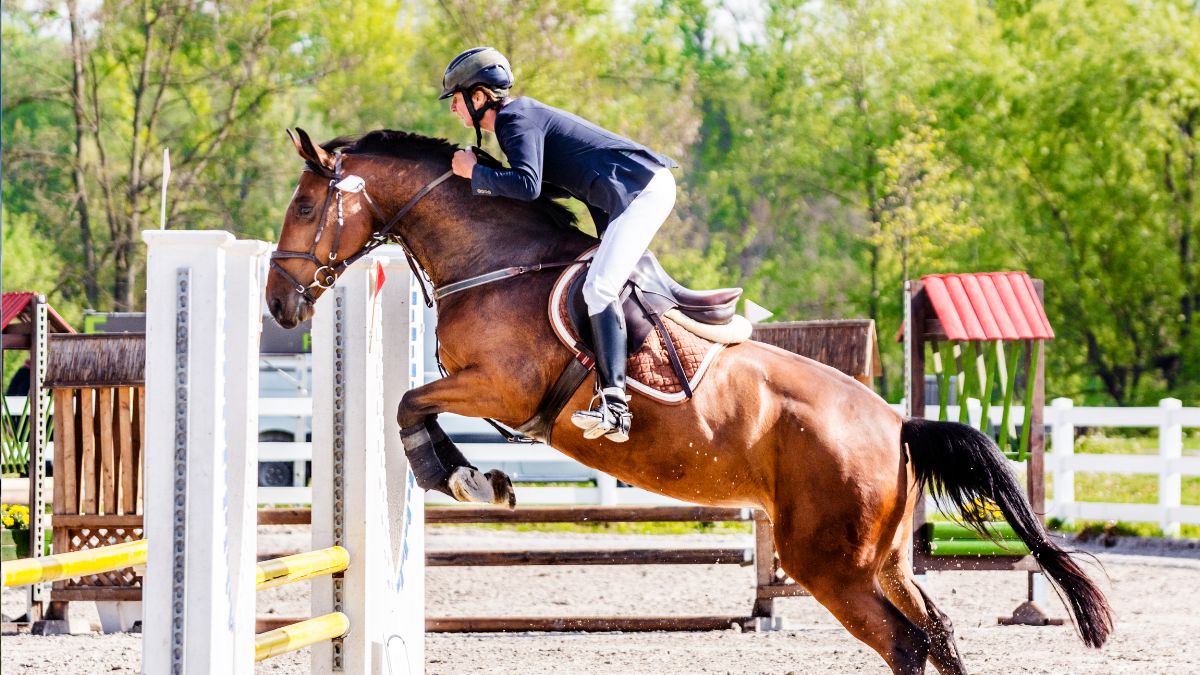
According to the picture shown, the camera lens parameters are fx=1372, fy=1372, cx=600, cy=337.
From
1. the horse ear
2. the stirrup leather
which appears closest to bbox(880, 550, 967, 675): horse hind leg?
the stirrup leather

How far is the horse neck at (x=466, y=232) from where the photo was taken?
4449 millimetres

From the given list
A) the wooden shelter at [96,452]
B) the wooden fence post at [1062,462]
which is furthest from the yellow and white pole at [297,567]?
the wooden fence post at [1062,462]

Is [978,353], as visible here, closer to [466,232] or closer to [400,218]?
[466,232]

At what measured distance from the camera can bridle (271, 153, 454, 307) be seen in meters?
4.28

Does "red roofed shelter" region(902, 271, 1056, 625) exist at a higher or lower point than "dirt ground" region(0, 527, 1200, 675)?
higher

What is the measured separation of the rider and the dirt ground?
1594mm

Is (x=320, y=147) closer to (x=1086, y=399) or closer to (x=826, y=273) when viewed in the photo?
(x=1086, y=399)

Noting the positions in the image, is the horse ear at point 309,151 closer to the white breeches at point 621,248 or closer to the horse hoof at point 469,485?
the white breeches at point 621,248

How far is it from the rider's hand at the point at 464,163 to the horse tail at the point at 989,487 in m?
1.70

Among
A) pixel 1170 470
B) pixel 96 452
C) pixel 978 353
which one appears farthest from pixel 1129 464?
pixel 96 452

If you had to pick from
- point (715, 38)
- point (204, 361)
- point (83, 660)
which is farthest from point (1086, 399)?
point (204, 361)

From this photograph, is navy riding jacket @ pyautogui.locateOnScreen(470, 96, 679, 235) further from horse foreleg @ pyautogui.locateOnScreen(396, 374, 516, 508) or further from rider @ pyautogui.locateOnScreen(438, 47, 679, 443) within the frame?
horse foreleg @ pyautogui.locateOnScreen(396, 374, 516, 508)

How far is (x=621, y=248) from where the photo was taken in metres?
4.23

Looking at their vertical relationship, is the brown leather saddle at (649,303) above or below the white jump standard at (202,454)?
above
